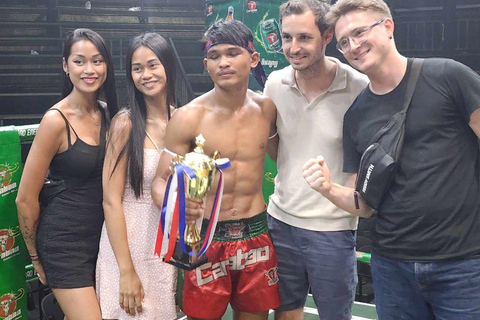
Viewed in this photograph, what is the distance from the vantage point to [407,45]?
Answer: 7984mm

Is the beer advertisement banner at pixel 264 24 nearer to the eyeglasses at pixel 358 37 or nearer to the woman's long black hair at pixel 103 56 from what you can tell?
the woman's long black hair at pixel 103 56

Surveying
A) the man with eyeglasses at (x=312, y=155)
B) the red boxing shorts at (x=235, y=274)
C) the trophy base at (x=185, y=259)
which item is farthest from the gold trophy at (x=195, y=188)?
the man with eyeglasses at (x=312, y=155)

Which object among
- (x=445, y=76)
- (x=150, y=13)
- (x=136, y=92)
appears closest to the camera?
(x=445, y=76)

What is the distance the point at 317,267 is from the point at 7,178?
1.46 metres

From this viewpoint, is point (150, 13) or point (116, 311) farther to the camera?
point (150, 13)

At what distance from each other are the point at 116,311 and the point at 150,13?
25.6ft

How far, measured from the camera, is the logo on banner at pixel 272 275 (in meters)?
2.29

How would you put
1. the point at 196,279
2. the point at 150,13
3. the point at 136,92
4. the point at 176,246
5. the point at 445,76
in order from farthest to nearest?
the point at 150,13 < the point at 136,92 < the point at 196,279 < the point at 176,246 < the point at 445,76

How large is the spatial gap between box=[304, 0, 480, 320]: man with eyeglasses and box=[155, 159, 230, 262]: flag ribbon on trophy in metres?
0.41

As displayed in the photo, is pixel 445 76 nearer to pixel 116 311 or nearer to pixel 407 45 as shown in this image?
pixel 116 311

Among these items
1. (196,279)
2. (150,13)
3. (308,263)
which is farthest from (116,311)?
(150,13)

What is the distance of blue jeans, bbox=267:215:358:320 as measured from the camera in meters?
2.31

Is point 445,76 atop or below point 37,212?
atop

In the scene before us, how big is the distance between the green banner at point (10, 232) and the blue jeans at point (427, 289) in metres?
1.65
